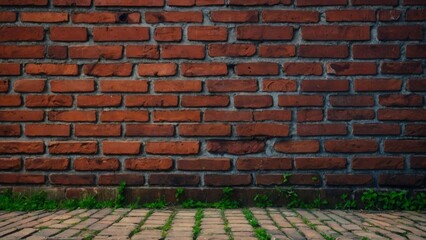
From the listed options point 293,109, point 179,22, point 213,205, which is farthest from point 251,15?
point 213,205

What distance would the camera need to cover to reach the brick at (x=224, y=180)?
2309 mm

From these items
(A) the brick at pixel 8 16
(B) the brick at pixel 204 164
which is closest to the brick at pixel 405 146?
(B) the brick at pixel 204 164

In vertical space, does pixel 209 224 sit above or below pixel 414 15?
below

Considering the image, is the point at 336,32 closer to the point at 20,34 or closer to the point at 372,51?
the point at 372,51

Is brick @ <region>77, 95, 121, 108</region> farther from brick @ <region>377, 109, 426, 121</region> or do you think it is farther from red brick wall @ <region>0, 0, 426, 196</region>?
brick @ <region>377, 109, 426, 121</region>

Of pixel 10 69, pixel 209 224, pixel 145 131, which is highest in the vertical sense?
pixel 10 69

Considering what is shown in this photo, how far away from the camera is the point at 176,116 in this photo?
91.3 inches

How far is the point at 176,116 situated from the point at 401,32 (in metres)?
1.71

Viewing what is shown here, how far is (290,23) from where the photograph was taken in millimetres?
2312

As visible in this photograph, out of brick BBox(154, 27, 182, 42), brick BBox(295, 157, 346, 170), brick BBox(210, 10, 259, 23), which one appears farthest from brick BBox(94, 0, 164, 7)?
brick BBox(295, 157, 346, 170)

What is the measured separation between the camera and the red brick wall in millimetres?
2297

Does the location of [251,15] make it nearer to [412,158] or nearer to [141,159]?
[141,159]

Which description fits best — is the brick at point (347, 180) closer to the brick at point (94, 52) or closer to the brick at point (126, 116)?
the brick at point (126, 116)

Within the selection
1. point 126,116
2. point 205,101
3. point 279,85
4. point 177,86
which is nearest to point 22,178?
point 126,116
